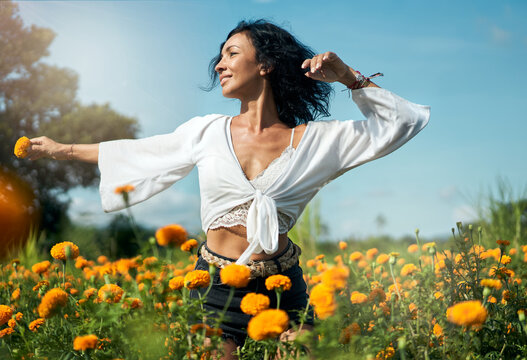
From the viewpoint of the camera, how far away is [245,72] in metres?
2.25

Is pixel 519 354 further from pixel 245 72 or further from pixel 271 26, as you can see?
pixel 271 26

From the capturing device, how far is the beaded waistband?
1993 mm

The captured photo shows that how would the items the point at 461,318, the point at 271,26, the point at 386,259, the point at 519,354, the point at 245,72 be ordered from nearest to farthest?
1. the point at 461,318
2. the point at 519,354
3. the point at 245,72
4. the point at 271,26
5. the point at 386,259

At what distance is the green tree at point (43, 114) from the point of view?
1078 cm

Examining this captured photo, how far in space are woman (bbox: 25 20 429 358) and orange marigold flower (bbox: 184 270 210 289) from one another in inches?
18.5

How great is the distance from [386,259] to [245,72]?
1.32 meters

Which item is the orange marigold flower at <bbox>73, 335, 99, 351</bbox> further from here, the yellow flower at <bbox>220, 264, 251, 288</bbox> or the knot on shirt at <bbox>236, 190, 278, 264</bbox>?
the knot on shirt at <bbox>236, 190, 278, 264</bbox>

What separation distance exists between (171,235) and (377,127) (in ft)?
3.70

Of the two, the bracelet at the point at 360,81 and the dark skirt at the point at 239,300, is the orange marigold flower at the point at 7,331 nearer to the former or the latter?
the dark skirt at the point at 239,300

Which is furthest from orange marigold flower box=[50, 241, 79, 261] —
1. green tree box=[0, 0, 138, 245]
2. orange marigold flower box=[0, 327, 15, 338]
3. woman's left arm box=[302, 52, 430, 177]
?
green tree box=[0, 0, 138, 245]

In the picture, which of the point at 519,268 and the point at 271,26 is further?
the point at 519,268

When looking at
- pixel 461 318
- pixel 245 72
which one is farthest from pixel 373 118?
pixel 461 318

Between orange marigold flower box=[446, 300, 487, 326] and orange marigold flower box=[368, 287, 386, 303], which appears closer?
orange marigold flower box=[446, 300, 487, 326]

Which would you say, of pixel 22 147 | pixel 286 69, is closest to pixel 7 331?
pixel 22 147
